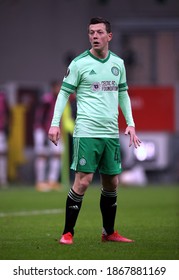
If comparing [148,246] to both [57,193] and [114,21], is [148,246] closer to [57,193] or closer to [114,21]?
[57,193]

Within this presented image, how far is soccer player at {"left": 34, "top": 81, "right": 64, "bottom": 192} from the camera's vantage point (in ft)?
73.8

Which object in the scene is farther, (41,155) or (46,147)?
(41,155)

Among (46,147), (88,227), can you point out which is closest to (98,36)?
(88,227)

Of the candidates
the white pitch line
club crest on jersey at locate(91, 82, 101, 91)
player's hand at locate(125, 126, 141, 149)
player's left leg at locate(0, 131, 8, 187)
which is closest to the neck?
club crest on jersey at locate(91, 82, 101, 91)

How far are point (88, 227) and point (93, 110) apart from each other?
2602mm

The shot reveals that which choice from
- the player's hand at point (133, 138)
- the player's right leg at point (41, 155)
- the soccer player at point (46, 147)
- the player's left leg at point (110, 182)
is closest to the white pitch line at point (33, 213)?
the player's left leg at point (110, 182)

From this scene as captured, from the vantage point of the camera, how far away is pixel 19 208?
15953 millimetres

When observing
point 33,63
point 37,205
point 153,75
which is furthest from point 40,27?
point 37,205

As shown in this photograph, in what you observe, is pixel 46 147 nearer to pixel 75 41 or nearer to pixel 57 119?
pixel 75 41

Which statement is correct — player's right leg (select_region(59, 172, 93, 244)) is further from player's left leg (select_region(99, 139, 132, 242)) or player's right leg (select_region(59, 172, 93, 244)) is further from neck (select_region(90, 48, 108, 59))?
neck (select_region(90, 48, 108, 59))

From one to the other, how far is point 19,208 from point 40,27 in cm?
1224

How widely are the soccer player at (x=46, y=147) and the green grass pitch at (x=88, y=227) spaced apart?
261cm

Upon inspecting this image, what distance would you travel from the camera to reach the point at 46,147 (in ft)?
76.2

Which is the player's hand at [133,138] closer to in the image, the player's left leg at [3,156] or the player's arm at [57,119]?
the player's arm at [57,119]
